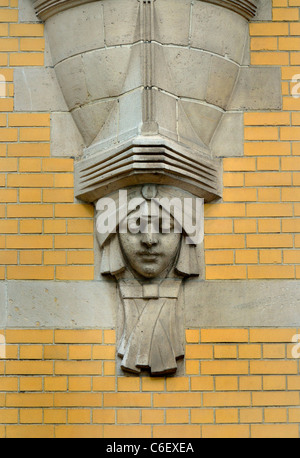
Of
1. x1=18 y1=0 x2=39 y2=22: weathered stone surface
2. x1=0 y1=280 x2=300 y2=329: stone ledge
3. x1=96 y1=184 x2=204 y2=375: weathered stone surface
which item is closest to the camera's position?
x1=96 y1=184 x2=204 y2=375: weathered stone surface

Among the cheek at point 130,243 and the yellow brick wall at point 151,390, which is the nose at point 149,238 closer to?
the cheek at point 130,243

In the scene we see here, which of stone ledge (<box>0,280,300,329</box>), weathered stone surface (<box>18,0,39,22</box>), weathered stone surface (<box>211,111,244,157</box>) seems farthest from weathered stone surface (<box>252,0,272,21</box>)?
stone ledge (<box>0,280,300,329</box>)

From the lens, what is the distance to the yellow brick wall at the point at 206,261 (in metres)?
5.79

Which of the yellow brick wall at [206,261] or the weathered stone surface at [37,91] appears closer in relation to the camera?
the yellow brick wall at [206,261]

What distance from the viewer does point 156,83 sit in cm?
582

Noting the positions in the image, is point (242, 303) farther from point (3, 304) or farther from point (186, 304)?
point (3, 304)

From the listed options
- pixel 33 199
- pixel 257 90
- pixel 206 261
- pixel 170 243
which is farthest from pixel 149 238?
pixel 257 90

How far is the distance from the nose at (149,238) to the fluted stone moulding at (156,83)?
0.26 meters

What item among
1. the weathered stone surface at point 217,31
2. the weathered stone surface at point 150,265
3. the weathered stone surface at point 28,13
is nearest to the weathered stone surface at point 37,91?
the weathered stone surface at point 28,13

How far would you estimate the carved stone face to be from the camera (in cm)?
579

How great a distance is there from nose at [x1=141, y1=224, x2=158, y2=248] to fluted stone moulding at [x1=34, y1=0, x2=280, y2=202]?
0.26m

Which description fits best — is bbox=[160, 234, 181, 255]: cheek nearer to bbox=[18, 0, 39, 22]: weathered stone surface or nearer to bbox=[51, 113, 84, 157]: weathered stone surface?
bbox=[51, 113, 84, 157]: weathered stone surface

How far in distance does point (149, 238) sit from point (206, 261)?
1.15 ft

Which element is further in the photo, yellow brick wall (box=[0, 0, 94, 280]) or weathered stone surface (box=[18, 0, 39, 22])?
weathered stone surface (box=[18, 0, 39, 22])
